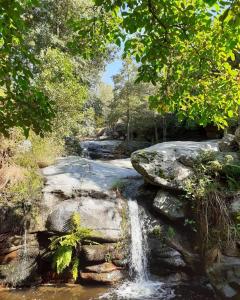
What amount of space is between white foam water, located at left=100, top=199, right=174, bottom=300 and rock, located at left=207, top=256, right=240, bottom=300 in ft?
3.24

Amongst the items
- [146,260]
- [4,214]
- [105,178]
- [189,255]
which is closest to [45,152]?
[105,178]

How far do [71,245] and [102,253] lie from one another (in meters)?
0.78

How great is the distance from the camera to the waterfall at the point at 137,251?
8.17 metres

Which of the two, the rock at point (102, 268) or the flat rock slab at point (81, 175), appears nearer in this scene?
the rock at point (102, 268)

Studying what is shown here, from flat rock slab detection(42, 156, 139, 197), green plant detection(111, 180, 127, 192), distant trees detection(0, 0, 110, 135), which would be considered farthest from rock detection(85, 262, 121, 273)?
distant trees detection(0, 0, 110, 135)

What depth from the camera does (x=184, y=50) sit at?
379 centimetres

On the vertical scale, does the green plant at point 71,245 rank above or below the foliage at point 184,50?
below

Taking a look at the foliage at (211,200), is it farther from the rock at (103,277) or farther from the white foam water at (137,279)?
the rock at (103,277)

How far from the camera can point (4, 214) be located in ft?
28.3

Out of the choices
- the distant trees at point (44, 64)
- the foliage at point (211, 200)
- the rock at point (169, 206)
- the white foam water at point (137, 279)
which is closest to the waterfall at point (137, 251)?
the white foam water at point (137, 279)

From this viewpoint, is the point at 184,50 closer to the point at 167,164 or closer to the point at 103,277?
the point at 167,164

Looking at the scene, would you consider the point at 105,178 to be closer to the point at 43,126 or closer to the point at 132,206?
the point at 132,206

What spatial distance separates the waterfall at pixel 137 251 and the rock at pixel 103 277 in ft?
1.24

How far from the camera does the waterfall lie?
322 inches
